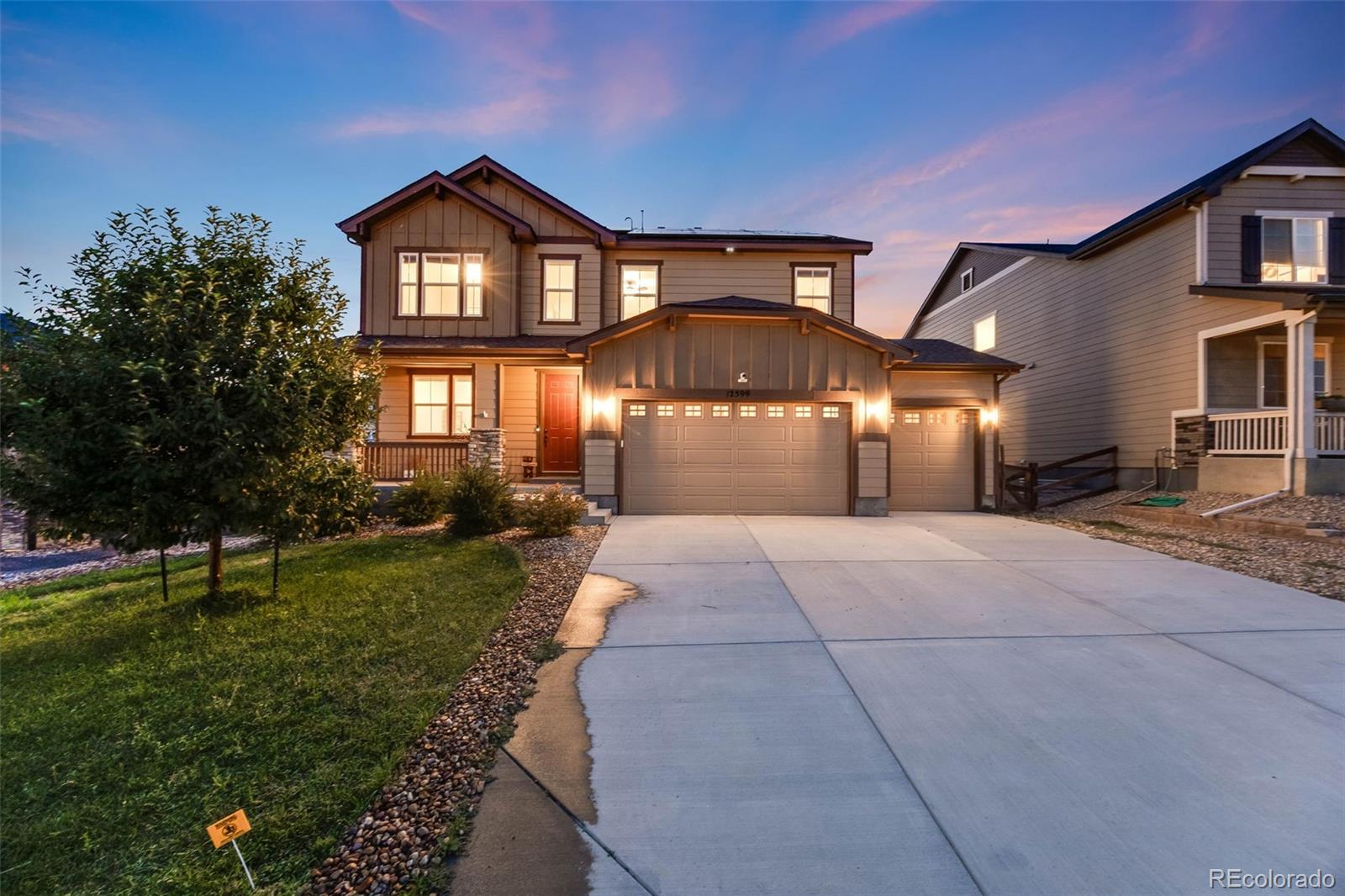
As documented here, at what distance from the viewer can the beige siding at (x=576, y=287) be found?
13.1 m

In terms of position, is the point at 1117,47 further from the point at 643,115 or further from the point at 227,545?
the point at 227,545

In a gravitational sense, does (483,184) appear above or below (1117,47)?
below

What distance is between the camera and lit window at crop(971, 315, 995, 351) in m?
19.3

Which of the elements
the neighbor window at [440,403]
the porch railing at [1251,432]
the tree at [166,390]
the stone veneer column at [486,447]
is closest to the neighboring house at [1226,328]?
the porch railing at [1251,432]

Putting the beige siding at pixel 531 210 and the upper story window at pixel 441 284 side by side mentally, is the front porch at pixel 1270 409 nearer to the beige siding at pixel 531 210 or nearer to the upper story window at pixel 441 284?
the beige siding at pixel 531 210

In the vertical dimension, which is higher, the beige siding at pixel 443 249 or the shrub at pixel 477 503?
the beige siding at pixel 443 249

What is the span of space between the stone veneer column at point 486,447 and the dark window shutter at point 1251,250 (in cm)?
1697

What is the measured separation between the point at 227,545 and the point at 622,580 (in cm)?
729

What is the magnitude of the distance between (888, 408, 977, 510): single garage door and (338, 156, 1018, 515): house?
0.14 feet

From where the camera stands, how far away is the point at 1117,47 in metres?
10.3

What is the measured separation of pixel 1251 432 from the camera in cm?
1092

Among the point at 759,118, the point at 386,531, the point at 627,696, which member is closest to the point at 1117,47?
the point at 759,118

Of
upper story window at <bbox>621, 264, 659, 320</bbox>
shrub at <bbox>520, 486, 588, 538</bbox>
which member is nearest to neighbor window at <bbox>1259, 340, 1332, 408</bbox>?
upper story window at <bbox>621, 264, 659, 320</bbox>

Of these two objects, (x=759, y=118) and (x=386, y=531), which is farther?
(x=759, y=118)
